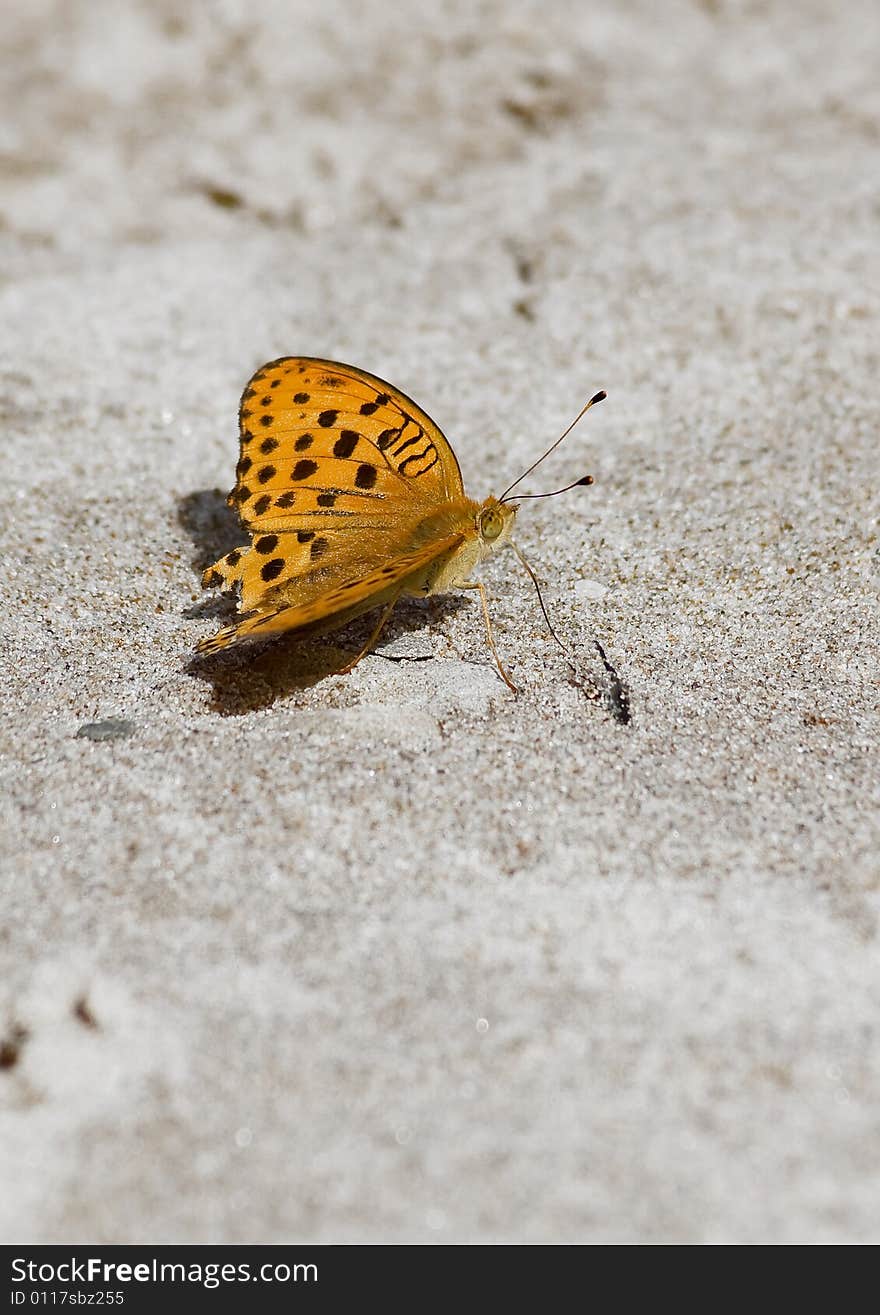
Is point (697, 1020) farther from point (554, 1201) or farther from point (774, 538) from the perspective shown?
point (774, 538)

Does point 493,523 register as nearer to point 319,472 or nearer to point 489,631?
point 489,631

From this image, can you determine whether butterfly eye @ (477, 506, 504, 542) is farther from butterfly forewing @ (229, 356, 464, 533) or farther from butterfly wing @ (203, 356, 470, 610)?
butterfly forewing @ (229, 356, 464, 533)

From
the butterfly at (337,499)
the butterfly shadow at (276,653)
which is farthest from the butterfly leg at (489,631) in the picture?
the butterfly shadow at (276,653)

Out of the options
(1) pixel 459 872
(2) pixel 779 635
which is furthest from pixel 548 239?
(1) pixel 459 872

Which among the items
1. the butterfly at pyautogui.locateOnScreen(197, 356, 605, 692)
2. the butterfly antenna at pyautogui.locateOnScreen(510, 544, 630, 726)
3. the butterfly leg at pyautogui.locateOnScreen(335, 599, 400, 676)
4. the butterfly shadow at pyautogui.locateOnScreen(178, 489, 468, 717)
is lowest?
the butterfly shadow at pyautogui.locateOnScreen(178, 489, 468, 717)

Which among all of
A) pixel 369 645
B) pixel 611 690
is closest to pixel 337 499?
pixel 369 645

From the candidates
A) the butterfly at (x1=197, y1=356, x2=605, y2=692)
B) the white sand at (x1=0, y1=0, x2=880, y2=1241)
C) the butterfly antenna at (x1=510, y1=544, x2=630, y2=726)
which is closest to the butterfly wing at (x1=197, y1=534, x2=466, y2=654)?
the butterfly at (x1=197, y1=356, x2=605, y2=692)

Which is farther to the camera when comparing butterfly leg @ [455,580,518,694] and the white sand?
butterfly leg @ [455,580,518,694]
